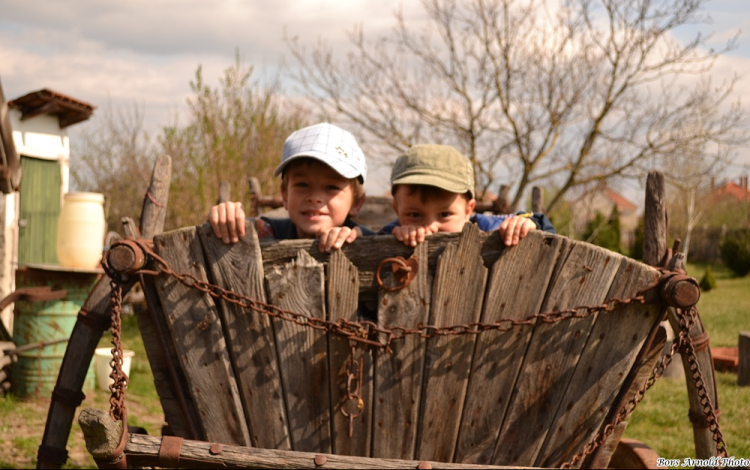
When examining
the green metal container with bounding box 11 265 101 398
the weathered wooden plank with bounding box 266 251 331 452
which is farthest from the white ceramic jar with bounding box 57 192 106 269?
the weathered wooden plank with bounding box 266 251 331 452

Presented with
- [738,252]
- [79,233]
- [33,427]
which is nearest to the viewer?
[33,427]

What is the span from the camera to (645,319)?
7.78 ft

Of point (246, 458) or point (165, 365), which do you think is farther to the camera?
point (165, 365)

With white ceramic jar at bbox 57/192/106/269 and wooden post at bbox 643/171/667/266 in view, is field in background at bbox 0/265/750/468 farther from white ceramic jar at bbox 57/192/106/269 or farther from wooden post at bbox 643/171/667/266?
wooden post at bbox 643/171/667/266

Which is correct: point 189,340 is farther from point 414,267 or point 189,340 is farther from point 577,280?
point 577,280

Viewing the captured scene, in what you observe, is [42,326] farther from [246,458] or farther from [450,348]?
[450,348]

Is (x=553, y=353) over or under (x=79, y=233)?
over

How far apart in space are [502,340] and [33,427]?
4.82m

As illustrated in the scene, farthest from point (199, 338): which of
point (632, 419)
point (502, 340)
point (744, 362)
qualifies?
point (744, 362)

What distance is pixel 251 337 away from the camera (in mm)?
2428

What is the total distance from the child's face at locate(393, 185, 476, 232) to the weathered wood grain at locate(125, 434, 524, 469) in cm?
100

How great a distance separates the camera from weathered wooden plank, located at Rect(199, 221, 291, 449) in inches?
94.2

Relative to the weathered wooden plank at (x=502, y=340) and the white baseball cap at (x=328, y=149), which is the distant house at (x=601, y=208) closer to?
the white baseball cap at (x=328, y=149)

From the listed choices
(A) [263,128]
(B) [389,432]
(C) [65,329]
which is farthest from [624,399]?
(A) [263,128]
